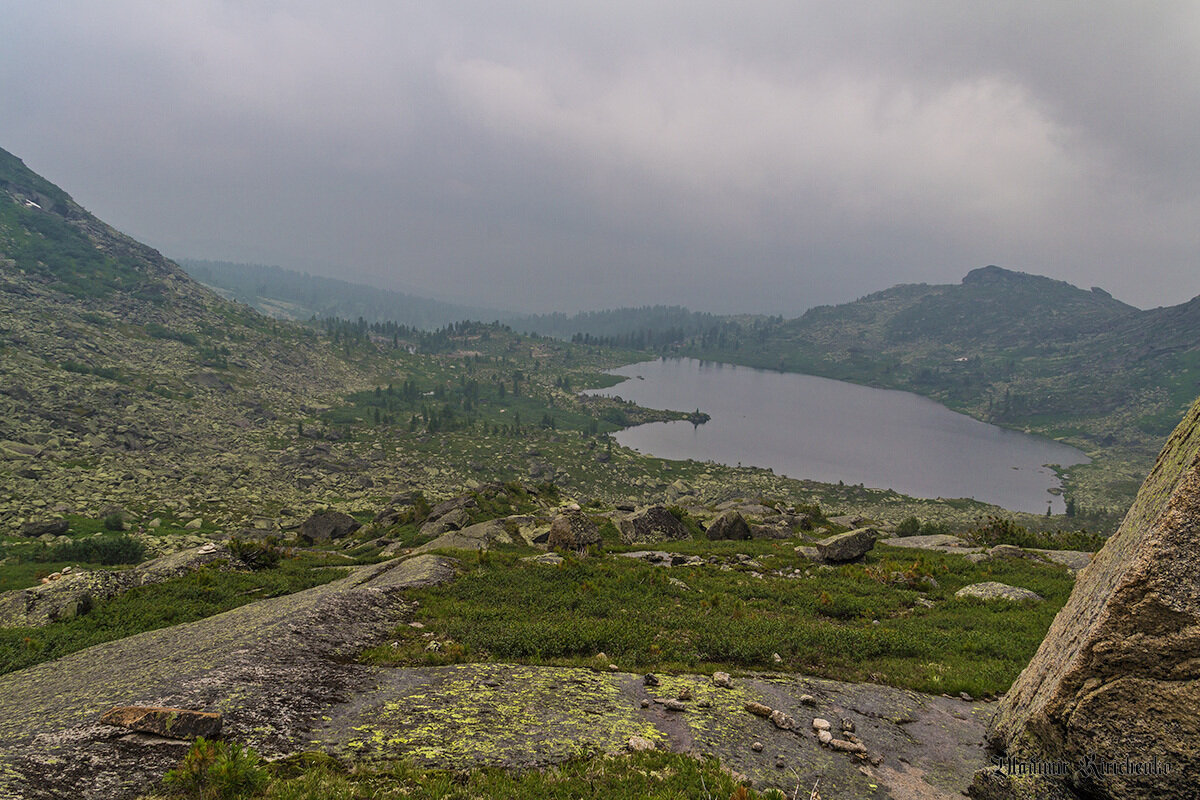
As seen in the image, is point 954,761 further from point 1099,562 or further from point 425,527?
point 425,527

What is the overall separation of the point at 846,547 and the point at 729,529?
441 inches

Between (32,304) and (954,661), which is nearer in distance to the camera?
(954,661)

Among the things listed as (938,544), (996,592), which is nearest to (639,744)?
(996,592)

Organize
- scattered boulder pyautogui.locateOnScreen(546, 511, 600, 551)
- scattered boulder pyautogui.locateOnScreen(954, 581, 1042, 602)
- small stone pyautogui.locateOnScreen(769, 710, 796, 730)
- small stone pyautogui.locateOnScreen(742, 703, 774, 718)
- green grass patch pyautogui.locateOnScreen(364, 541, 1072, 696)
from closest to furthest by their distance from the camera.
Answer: small stone pyautogui.locateOnScreen(769, 710, 796, 730), small stone pyautogui.locateOnScreen(742, 703, 774, 718), green grass patch pyautogui.locateOnScreen(364, 541, 1072, 696), scattered boulder pyautogui.locateOnScreen(954, 581, 1042, 602), scattered boulder pyautogui.locateOnScreen(546, 511, 600, 551)

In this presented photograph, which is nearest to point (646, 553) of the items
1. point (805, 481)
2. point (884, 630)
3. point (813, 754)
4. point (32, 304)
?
point (884, 630)

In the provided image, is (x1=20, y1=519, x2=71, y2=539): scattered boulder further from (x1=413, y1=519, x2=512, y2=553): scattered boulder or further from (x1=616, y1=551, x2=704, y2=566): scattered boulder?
(x1=616, y1=551, x2=704, y2=566): scattered boulder

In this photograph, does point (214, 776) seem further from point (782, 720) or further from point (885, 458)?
point (885, 458)

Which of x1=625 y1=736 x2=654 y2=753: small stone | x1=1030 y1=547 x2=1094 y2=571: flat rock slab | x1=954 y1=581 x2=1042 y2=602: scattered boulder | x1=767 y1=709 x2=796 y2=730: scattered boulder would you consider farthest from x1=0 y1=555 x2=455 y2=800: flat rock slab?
x1=1030 y1=547 x2=1094 y2=571: flat rock slab

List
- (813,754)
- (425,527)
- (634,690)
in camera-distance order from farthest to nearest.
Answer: (425,527)
(634,690)
(813,754)

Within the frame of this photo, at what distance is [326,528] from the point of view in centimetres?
4431

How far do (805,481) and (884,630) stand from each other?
113 m

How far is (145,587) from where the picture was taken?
20.1 m

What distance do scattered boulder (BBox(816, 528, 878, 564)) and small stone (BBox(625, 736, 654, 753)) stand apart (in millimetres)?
22626

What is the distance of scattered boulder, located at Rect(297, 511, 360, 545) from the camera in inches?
1719
